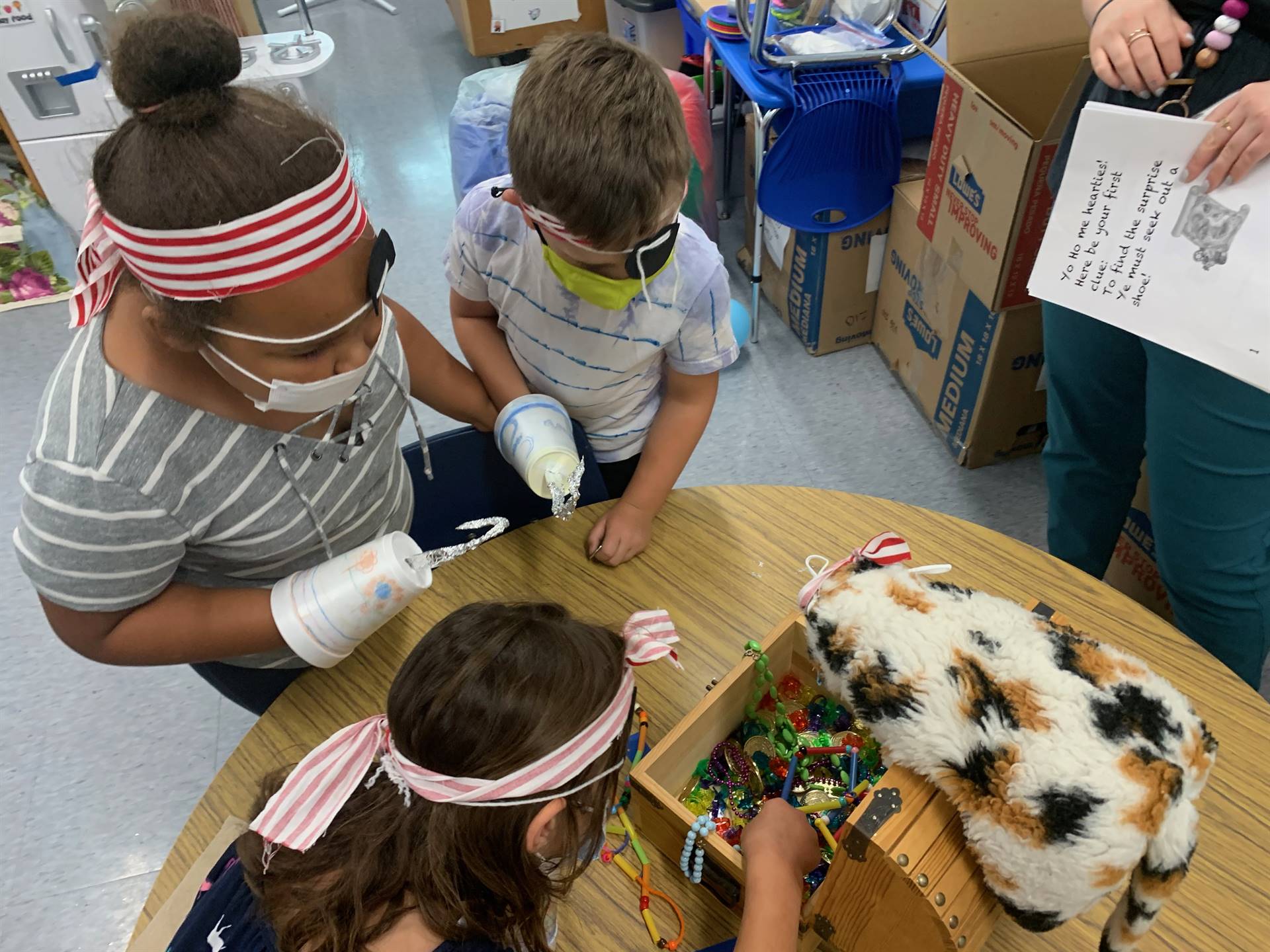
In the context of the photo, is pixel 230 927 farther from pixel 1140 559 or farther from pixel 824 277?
pixel 824 277

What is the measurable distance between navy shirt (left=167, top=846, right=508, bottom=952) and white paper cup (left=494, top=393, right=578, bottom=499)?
17.5 inches

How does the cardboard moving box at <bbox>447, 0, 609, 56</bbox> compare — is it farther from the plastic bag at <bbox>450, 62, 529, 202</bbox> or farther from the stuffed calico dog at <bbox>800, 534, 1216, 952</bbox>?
the stuffed calico dog at <bbox>800, 534, 1216, 952</bbox>

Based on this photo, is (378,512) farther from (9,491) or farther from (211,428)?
(9,491)

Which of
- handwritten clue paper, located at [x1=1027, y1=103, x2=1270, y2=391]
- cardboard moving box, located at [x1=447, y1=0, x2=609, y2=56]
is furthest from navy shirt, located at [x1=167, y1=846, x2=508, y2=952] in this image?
cardboard moving box, located at [x1=447, y1=0, x2=609, y2=56]

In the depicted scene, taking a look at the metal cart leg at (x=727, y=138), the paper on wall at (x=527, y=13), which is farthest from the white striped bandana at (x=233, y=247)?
the paper on wall at (x=527, y=13)

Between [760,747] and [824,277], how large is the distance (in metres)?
1.46

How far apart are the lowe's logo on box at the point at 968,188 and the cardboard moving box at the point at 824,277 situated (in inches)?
11.6

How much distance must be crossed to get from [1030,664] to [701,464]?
1.38 metres

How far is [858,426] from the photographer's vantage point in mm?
1999

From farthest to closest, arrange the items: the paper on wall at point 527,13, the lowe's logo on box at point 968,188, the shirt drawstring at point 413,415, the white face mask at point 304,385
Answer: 1. the paper on wall at point 527,13
2. the lowe's logo on box at point 968,188
3. the shirt drawstring at point 413,415
4. the white face mask at point 304,385

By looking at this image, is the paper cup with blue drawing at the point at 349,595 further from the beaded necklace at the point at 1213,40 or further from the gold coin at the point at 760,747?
the beaded necklace at the point at 1213,40

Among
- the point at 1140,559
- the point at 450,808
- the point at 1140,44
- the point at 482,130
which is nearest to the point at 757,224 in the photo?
the point at 482,130

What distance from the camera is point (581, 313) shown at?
1.03 metres

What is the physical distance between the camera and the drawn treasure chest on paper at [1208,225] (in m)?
0.82
